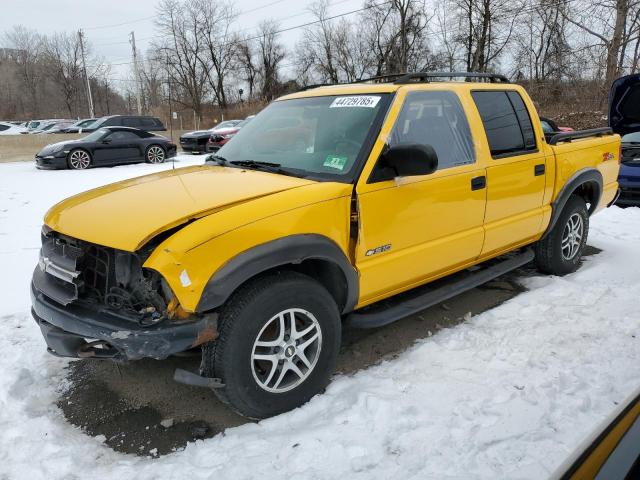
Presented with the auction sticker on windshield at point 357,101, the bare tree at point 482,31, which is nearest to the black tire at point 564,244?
the auction sticker on windshield at point 357,101

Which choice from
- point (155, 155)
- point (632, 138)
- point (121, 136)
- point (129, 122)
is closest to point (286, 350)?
point (632, 138)

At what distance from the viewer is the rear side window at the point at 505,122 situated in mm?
4020

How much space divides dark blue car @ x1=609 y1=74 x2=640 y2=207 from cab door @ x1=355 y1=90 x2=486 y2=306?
18.1 feet

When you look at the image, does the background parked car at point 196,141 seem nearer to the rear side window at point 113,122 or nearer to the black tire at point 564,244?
the rear side window at point 113,122

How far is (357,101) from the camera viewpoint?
3465 millimetres

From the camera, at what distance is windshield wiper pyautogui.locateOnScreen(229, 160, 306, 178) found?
10.7 ft

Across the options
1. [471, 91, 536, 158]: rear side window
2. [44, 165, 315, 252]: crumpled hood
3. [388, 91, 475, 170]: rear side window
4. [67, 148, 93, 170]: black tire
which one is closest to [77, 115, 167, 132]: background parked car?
[67, 148, 93, 170]: black tire

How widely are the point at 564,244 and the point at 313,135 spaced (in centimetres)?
306

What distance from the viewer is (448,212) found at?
11.8 ft

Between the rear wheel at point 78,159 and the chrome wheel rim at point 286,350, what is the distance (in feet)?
47.1

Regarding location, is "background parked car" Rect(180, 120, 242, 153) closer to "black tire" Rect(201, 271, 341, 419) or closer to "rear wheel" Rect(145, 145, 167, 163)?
"rear wheel" Rect(145, 145, 167, 163)

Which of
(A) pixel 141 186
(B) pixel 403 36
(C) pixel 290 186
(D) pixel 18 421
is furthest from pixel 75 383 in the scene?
(B) pixel 403 36

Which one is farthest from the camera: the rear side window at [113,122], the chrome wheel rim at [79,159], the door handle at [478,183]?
the rear side window at [113,122]

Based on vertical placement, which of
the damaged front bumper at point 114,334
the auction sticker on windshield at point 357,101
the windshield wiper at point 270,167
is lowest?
the damaged front bumper at point 114,334
